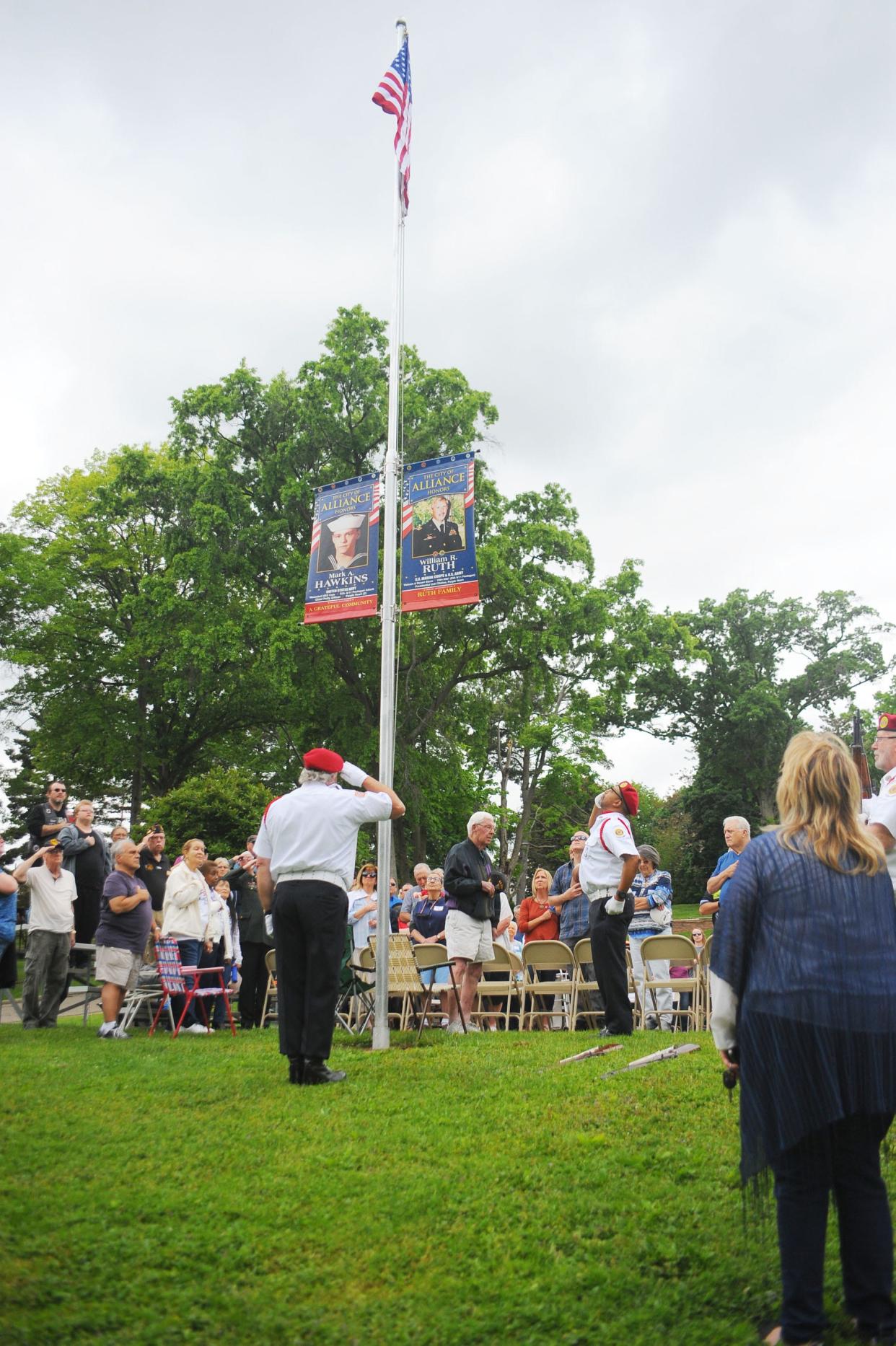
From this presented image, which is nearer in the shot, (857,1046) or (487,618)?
(857,1046)

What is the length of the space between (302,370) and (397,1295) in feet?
87.1

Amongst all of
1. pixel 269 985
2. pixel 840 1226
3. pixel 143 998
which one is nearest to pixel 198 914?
pixel 143 998

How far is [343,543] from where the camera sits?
1161 cm

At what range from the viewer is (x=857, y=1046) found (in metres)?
3.36

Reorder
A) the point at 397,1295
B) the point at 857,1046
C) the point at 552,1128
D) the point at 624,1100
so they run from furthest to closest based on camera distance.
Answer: the point at 624,1100 → the point at 552,1128 → the point at 397,1295 → the point at 857,1046

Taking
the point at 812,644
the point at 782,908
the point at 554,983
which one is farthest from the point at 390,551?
the point at 812,644

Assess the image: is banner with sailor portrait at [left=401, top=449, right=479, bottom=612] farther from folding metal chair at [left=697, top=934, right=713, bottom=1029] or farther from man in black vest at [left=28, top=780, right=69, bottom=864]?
man in black vest at [left=28, top=780, right=69, bottom=864]

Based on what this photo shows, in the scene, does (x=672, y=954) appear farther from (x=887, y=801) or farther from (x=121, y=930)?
(x=887, y=801)

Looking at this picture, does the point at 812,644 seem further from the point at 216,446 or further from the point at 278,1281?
the point at 278,1281

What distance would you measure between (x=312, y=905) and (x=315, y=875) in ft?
0.67

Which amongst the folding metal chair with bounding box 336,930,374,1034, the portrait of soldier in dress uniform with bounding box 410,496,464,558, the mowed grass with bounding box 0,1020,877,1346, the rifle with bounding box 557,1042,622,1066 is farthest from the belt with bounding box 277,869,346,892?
the portrait of soldier in dress uniform with bounding box 410,496,464,558

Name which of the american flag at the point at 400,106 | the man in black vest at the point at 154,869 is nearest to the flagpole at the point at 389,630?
the american flag at the point at 400,106

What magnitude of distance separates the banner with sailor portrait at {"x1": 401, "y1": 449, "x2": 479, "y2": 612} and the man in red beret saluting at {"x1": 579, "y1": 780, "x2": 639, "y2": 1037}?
9.12 ft

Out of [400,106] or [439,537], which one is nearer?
[439,537]
